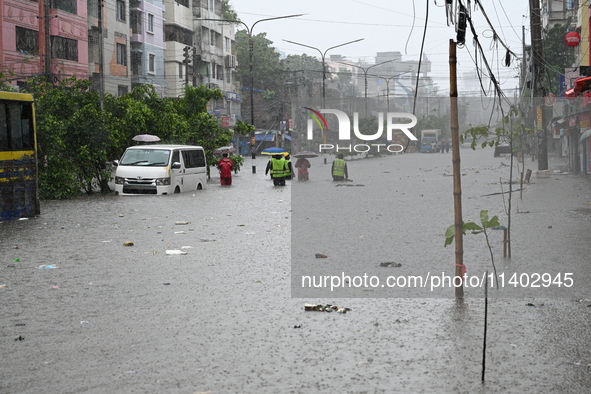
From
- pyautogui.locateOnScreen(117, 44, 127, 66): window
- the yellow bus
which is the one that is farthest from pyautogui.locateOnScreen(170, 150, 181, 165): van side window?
pyautogui.locateOnScreen(117, 44, 127, 66): window

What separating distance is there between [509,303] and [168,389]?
3946 millimetres

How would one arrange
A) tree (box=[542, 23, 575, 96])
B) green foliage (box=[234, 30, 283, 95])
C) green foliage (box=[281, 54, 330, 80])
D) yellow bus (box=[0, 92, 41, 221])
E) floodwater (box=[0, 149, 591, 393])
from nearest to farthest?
floodwater (box=[0, 149, 591, 393])
yellow bus (box=[0, 92, 41, 221])
tree (box=[542, 23, 575, 96])
green foliage (box=[234, 30, 283, 95])
green foliage (box=[281, 54, 330, 80])

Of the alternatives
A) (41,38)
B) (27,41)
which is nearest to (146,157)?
(27,41)

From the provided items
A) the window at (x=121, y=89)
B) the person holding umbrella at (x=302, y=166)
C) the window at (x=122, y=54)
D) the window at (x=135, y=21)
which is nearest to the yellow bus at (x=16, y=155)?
the person holding umbrella at (x=302, y=166)

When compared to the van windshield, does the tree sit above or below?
above

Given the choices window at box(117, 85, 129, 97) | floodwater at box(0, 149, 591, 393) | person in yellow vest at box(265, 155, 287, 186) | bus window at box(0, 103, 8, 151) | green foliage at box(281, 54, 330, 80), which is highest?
green foliage at box(281, 54, 330, 80)

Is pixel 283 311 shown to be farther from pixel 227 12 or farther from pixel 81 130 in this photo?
pixel 227 12

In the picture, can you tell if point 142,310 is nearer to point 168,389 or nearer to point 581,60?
point 168,389

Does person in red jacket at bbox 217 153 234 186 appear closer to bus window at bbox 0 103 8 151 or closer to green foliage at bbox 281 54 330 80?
bus window at bbox 0 103 8 151

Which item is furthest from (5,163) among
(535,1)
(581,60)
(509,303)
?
(581,60)

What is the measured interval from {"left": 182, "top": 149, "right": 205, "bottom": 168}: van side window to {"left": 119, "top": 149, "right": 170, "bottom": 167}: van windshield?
114 centimetres

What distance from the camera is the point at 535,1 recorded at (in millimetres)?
28766

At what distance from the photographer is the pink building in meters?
38.9

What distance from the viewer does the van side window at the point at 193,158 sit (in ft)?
88.7
